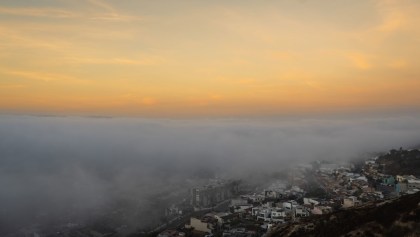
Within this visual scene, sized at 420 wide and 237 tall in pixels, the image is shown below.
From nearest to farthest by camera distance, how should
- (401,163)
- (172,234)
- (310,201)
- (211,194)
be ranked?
(172,234) → (310,201) → (211,194) → (401,163)

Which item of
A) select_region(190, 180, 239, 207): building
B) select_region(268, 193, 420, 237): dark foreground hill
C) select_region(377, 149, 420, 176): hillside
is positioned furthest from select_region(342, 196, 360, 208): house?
select_region(377, 149, 420, 176): hillside

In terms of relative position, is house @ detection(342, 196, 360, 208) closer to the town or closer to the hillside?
the town

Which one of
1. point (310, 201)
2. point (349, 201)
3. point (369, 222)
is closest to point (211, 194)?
point (310, 201)

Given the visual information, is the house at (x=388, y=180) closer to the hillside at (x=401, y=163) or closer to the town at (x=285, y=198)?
the town at (x=285, y=198)

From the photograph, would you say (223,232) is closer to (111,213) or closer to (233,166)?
(111,213)

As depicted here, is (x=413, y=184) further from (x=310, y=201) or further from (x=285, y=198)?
(x=285, y=198)

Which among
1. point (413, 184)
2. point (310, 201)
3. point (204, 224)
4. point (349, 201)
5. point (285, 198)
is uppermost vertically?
point (413, 184)

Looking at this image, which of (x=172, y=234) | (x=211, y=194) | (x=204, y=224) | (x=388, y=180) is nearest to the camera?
(x=172, y=234)
